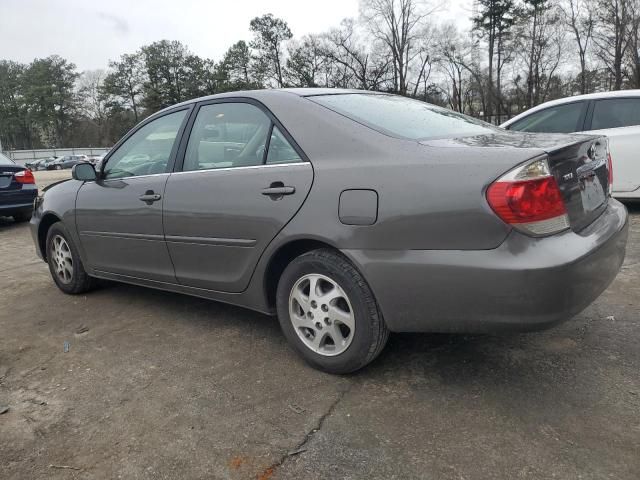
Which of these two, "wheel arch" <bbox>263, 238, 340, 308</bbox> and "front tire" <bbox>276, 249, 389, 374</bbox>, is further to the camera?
"wheel arch" <bbox>263, 238, 340, 308</bbox>

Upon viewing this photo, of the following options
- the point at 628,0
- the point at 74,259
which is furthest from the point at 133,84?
the point at 74,259

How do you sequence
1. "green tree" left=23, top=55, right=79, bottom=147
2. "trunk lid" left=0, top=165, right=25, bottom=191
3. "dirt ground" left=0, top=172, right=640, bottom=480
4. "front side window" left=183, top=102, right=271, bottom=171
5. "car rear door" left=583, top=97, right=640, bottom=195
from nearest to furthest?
"dirt ground" left=0, top=172, right=640, bottom=480
"front side window" left=183, top=102, right=271, bottom=171
"car rear door" left=583, top=97, right=640, bottom=195
"trunk lid" left=0, top=165, right=25, bottom=191
"green tree" left=23, top=55, right=79, bottom=147

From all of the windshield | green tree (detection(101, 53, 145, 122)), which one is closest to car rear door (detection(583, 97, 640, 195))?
the windshield

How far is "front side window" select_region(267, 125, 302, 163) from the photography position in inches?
106

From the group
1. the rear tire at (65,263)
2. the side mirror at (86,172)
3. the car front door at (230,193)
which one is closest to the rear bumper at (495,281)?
the car front door at (230,193)

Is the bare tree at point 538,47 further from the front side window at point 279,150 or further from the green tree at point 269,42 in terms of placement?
the front side window at point 279,150

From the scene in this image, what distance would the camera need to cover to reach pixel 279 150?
277cm

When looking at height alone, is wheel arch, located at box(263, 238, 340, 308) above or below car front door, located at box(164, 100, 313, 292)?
below

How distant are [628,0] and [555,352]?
111ft

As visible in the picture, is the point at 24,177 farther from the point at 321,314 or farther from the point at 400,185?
the point at 400,185

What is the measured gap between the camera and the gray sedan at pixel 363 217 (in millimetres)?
2062

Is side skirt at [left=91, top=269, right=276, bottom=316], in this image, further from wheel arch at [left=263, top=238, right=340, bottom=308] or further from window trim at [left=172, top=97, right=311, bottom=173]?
window trim at [left=172, top=97, right=311, bottom=173]

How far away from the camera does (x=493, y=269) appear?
2.04 meters

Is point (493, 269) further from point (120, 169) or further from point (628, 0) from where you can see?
point (628, 0)
